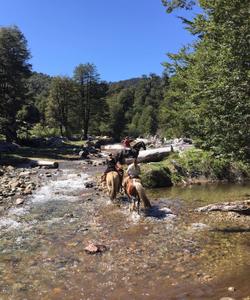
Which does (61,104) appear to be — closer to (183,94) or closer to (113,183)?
(183,94)

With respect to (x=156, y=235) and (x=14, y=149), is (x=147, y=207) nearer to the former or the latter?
(x=156, y=235)

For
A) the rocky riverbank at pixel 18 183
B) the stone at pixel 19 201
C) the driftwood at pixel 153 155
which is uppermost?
the driftwood at pixel 153 155

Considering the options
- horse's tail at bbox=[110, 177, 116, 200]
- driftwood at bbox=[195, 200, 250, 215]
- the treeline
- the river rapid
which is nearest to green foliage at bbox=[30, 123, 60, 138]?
the treeline

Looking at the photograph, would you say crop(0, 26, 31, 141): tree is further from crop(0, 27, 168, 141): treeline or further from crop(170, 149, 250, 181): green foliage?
crop(170, 149, 250, 181): green foliage

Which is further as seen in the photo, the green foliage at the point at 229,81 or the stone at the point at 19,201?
the stone at the point at 19,201

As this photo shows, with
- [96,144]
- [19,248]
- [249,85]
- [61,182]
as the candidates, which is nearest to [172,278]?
[19,248]

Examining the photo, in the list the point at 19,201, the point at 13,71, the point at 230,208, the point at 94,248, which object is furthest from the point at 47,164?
the point at 13,71

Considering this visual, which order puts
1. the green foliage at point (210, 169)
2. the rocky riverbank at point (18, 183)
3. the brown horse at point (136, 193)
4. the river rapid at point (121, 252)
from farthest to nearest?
the green foliage at point (210, 169) → the rocky riverbank at point (18, 183) → the brown horse at point (136, 193) → the river rapid at point (121, 252)

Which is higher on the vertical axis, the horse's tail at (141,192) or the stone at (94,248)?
the horse's tail at (141,192)

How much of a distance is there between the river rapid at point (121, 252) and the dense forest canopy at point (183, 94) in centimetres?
316

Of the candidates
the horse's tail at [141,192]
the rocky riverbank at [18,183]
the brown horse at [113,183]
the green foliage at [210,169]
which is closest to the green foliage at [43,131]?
the rocky riverbank at [18,183]

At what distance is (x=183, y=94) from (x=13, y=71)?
35.0m

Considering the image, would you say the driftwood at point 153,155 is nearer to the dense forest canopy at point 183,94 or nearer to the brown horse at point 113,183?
the dense forest canopy at point 183,94

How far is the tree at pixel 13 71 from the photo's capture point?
55434 mm
